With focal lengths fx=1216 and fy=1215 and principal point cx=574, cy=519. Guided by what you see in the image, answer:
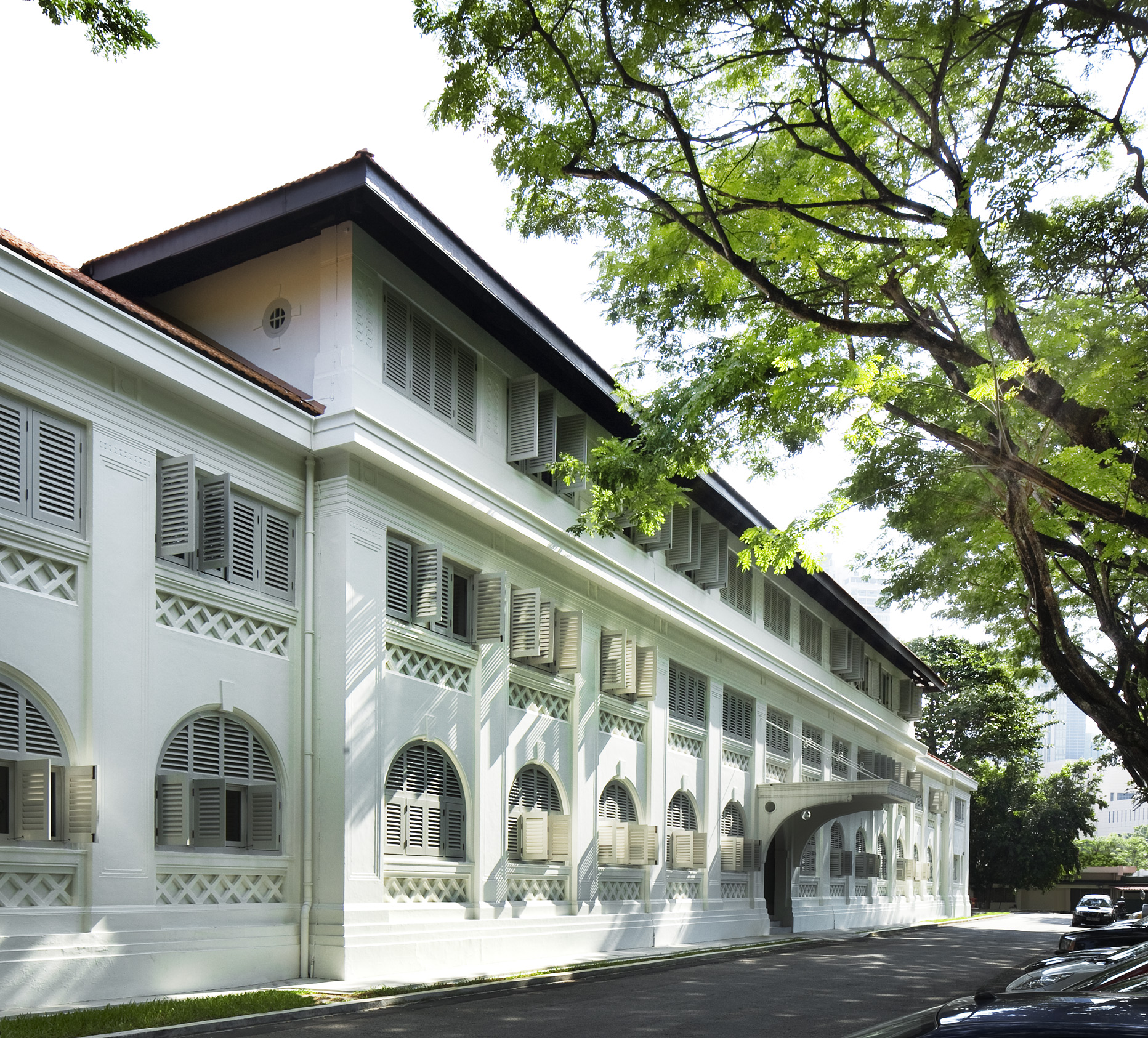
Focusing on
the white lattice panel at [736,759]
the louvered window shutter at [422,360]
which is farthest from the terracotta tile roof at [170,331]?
the white lattice panel at [736,759]

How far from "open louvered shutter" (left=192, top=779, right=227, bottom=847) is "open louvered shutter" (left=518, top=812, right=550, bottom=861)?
6.37m

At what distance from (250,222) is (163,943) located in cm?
896

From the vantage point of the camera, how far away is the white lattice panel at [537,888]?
1891cm

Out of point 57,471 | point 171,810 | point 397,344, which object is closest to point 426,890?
point 171,810

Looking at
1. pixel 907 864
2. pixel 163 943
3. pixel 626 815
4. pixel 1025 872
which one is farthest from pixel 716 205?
pixel 1025 872

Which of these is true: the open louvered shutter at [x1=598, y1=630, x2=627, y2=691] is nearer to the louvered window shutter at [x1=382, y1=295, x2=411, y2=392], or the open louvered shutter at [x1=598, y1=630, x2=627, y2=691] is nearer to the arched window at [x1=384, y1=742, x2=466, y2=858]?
the arched window at [x1=384, y1=742, x2=466, y2=858]

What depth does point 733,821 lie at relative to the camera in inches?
1123

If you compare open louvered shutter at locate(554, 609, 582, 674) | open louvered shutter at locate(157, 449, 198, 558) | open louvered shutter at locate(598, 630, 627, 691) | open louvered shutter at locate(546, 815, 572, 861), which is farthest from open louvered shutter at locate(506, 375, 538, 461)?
open louvered shutter at locate(157, 449, 198, 558)

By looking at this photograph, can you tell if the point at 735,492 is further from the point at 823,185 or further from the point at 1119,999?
the point at 1119,999

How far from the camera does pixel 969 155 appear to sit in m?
11.5

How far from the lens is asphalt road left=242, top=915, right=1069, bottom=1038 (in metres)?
11.7

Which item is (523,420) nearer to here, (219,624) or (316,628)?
(316,628)

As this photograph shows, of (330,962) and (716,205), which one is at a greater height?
(716,205)

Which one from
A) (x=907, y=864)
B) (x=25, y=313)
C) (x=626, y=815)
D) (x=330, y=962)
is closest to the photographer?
(x=25, y=313)
